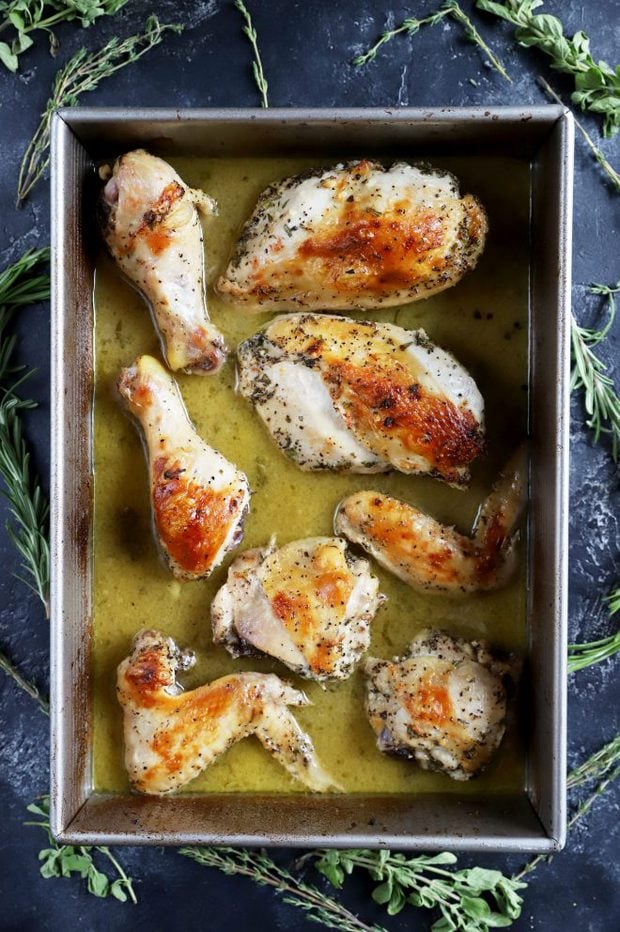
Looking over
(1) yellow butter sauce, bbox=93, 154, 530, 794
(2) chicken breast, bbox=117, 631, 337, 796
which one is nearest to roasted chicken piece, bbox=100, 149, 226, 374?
(1) yellow butter sauce, bbox=93, 154, 530, 794

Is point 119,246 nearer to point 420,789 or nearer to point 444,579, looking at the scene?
point 444,579

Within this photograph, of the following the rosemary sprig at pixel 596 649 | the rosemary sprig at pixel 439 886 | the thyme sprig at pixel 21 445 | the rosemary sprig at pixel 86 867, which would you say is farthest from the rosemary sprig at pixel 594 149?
the rosemary sprig at pixel 86 867

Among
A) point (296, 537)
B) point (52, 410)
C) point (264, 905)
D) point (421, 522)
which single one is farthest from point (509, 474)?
point (264, 905)

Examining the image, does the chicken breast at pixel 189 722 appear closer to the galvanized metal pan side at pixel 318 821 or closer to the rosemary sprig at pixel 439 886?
the galvanized metal pan side at pixel 318 821

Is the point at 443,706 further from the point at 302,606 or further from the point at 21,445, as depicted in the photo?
the point at 21,445

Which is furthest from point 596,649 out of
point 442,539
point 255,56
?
point 255,56
